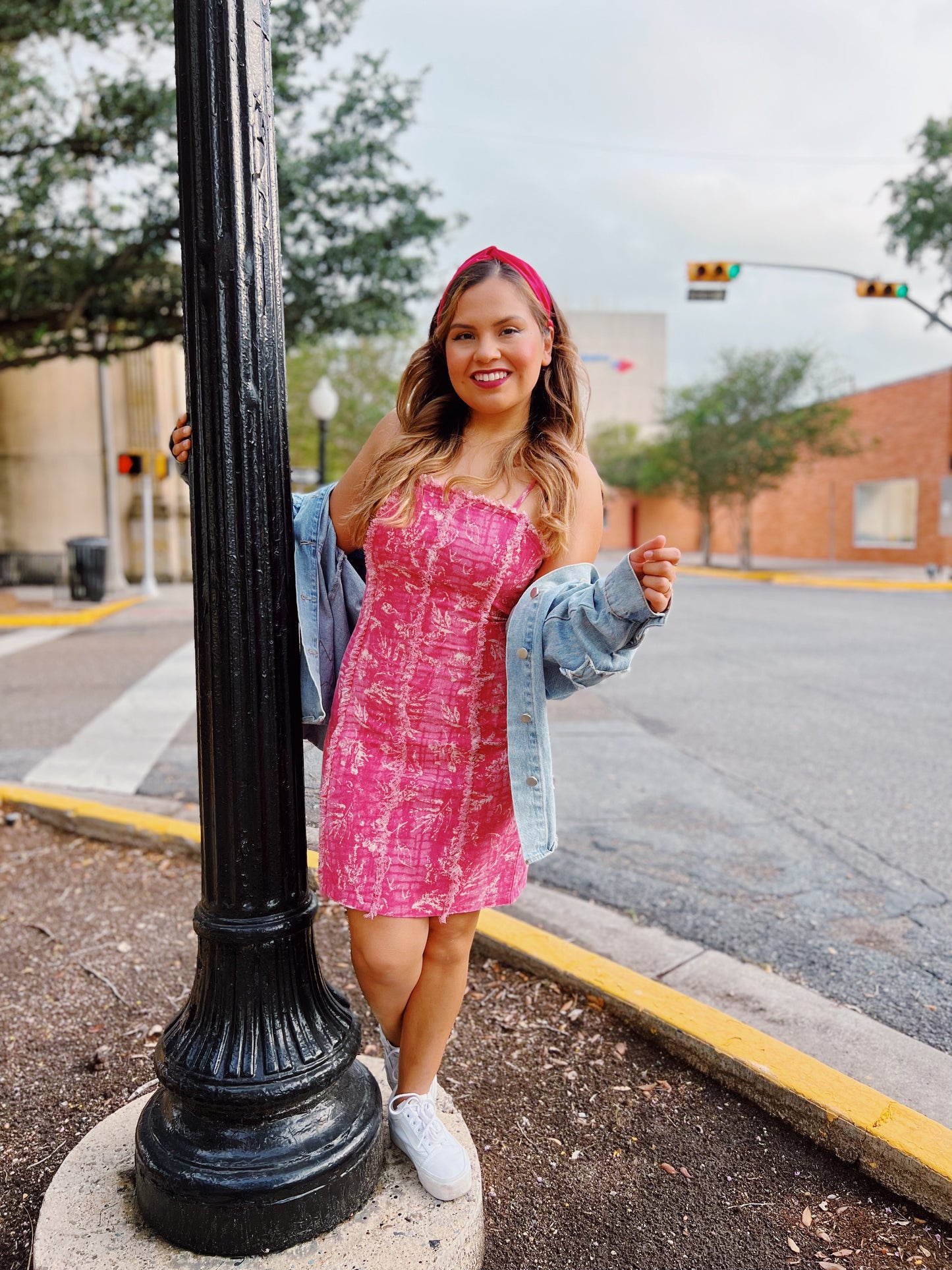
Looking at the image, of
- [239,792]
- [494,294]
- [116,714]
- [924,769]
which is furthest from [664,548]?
A: [116,714]

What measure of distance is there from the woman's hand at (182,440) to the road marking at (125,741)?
2.93m

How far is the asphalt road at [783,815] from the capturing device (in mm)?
3199

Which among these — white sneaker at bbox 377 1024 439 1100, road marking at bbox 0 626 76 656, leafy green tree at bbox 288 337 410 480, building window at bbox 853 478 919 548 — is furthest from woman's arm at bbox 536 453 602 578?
leafy green tree at bbox 288 337 410 480

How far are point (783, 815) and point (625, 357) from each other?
256 feet

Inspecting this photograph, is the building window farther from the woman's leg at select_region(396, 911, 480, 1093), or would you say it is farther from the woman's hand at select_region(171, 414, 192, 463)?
the woman's hand at select_region(171, 414, 192, 463)

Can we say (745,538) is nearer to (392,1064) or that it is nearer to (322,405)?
(322,405)

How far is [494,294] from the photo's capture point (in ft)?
6.24

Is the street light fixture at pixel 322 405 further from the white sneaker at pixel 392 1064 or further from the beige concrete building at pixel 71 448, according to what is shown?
the white sneaker at pixel 392 1064

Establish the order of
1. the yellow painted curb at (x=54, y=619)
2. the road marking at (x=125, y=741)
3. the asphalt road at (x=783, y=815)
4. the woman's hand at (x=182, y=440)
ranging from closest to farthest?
the woman's hand at (x=182, y=440), the asphalt road at (x=783, y=815), the road marking at (x=125, y=741), the yellow painted curb at (x=54, y=619)

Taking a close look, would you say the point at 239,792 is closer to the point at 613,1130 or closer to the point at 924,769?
the point at 613,1130

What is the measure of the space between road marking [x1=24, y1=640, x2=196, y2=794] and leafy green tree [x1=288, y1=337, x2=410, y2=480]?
23.2 metres

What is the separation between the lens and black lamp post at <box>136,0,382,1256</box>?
1664 millimetres

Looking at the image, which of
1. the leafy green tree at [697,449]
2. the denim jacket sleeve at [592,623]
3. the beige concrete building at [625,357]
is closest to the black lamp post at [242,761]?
the denim jacket sleeve at [592,623]

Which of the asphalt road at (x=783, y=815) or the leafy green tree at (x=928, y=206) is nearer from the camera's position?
the asphalt road at (x=783, y=815)
